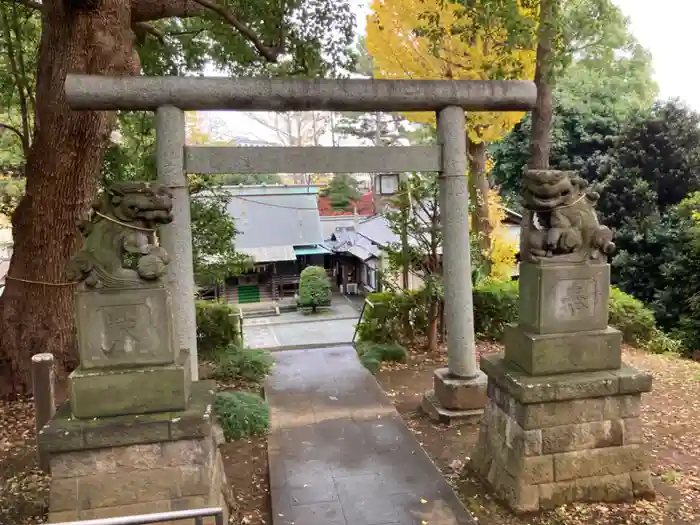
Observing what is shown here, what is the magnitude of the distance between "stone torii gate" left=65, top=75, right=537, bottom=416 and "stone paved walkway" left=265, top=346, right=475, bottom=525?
3.78 ft

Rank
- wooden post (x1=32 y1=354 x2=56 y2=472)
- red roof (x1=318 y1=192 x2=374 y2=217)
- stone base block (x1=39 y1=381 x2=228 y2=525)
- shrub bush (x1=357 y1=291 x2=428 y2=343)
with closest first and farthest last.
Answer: stone base block (x1=39 y1=381 x2=228 y2=525)
wooden post (x1=32 y1=354 x2=56 y2=472)
shrub bush (x1=357 y1=291 x2=428 y2=343)
red roof (x1=318 y1=192 x2=374 y2=217)

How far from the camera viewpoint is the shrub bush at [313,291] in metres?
22.6

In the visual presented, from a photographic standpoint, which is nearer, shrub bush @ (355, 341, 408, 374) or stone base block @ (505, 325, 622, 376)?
stone base block @ (505, 325, 622, 376)

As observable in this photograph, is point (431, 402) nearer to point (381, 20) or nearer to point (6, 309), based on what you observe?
point (6, 309)

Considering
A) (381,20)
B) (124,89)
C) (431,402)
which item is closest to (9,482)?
(124,89)

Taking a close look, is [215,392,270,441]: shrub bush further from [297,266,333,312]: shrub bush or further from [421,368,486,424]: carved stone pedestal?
[297,266,333,312]: shrub bush

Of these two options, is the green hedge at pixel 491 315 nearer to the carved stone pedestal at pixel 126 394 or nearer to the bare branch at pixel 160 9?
the bare branch at pixel 160 9

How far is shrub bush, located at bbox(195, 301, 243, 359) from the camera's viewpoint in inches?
397

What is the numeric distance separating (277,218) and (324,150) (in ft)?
63.9

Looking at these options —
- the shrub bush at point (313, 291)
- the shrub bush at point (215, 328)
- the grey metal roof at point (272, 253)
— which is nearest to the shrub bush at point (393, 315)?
the shrub bush at point (215, 328)

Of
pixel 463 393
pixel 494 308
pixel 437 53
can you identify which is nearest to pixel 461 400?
pixel 463 393

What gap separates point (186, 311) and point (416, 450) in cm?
292

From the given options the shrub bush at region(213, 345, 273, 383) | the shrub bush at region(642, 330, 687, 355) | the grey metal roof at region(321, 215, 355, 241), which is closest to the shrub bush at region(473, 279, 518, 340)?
the shrub bush at region(642, 330, 687, 355)

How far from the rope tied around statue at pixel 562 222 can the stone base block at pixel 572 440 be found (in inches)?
43.2
